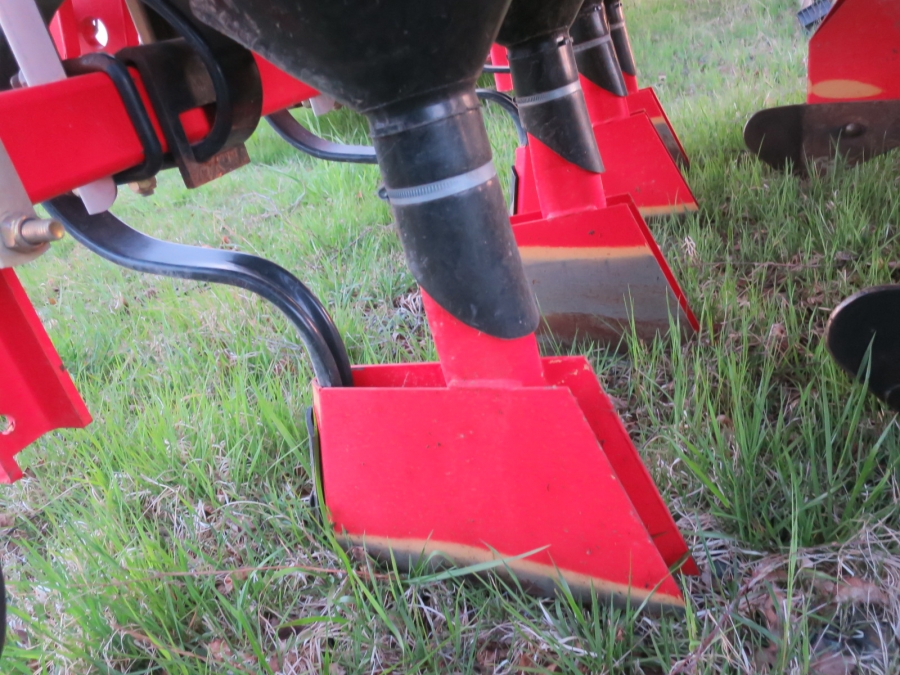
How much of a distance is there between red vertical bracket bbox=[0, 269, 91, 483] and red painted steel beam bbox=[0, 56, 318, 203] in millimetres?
126

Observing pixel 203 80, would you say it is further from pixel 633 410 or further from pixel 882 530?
pixel 882 530

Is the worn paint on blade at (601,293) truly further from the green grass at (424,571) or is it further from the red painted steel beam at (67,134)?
the red painted steel beam at (67,134)

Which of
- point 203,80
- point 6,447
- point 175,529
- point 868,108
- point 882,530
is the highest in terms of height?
point 203,80

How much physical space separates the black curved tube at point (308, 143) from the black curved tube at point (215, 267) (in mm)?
668

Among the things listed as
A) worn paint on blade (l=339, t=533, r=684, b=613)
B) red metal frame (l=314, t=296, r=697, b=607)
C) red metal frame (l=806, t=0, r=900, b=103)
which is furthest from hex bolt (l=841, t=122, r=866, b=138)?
worn paint on blade (l=339, t=533, r=684, b=613)

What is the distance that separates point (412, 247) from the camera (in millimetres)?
612

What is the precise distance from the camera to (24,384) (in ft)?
2.08

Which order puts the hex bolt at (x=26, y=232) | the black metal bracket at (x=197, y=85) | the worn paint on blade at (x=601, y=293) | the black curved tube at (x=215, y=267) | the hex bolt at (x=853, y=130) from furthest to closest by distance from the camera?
the hex bolt at (x=853, y=130)
the worn paint on blade at (x=601, y=293)
the black curved tube at (x=215, y=267)
the black metal bracket at (x=197, y=85)
the hex bolt at (x=26, y=232)

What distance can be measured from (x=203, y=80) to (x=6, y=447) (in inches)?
17.9

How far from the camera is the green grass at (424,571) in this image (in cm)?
71

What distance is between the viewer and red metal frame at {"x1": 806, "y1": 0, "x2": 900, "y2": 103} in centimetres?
145

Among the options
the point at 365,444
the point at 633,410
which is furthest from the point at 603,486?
the point at 633,410

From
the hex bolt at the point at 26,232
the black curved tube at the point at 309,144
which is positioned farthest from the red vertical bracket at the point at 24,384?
the black curved tube at the point at 309,144

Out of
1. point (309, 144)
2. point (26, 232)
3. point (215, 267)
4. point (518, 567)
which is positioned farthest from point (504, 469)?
point (309, 144)
